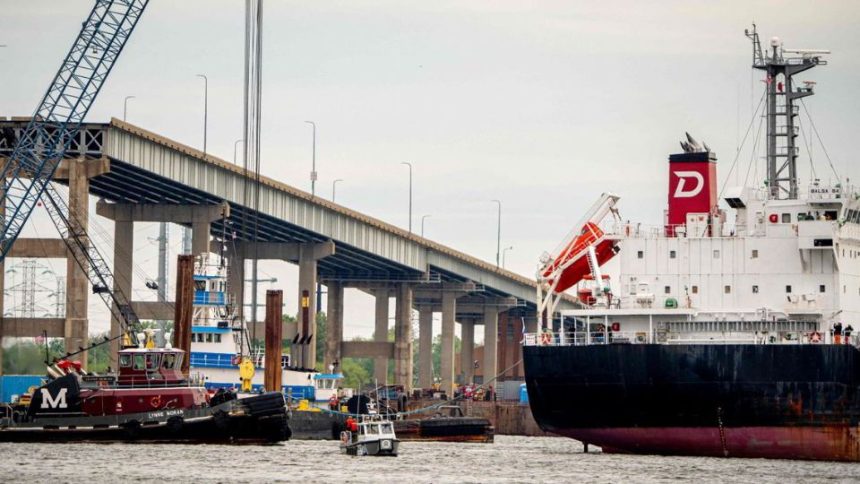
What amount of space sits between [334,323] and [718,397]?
10502 cm

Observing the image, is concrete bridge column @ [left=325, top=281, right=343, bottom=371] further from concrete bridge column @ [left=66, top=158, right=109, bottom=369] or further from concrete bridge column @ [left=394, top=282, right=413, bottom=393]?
concrete bridge column @ [left=66, top=158, right=109, bottom=369]

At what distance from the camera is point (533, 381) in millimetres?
89000

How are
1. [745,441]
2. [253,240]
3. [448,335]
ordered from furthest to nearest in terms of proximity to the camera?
[448,335]
[253,240]
[745,441]

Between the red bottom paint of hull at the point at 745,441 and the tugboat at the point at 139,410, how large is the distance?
16.6m

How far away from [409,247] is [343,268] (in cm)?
1359

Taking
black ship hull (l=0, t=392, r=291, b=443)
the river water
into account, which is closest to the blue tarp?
black ship hull (l=0, t=392, r=291, b=443)

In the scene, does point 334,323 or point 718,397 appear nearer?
point 718,397

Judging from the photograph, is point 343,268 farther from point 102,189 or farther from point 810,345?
point 810,345

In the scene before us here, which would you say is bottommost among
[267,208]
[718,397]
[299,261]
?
[718,397]

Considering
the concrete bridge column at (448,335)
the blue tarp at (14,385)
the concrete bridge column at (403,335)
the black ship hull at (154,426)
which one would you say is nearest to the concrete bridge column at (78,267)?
the blue tarp at (14,385)

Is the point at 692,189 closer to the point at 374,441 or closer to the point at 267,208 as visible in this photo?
the point at 374,441

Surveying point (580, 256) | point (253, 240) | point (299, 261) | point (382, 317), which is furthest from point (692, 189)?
point (382, 317)

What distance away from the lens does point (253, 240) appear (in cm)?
15650

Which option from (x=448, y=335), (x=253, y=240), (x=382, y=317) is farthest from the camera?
(x=448, y=335)
